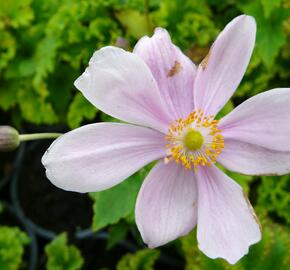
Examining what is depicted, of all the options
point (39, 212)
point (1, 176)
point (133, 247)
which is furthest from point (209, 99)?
point (1, 176)

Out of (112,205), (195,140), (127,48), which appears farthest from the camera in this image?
(127,48)

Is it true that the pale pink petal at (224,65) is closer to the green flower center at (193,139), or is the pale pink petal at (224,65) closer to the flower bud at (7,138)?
the green flower center at (193,139)

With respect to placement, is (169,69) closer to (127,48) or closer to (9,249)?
(127,48)

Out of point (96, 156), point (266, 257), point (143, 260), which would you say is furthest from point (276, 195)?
point (96, 156)

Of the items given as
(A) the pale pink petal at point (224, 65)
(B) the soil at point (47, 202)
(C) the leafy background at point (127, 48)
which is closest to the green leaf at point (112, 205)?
(C) the leafy background at point (127, 48)

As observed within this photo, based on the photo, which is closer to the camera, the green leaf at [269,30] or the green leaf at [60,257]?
the green leaf at [269,30]

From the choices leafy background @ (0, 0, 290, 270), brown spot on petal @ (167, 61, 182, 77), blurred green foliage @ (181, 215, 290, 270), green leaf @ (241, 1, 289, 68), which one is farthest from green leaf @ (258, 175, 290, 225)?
brown spot on petal @ (167, 61, 182, 77)

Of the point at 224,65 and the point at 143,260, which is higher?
the point at 224,65
